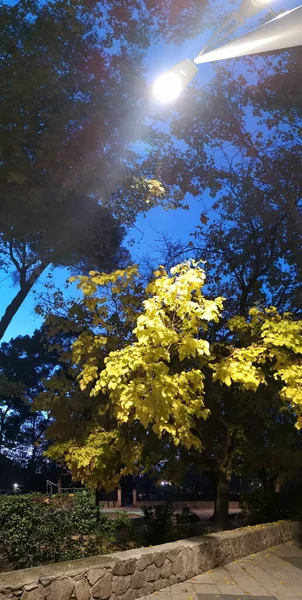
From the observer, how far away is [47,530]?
6266 millimetres

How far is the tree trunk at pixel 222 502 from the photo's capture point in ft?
32.2

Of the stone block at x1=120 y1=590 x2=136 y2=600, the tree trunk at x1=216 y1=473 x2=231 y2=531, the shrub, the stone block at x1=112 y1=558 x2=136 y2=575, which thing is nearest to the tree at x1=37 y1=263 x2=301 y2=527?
the stone block at x1=112 y1=558 x2=136 y2=575

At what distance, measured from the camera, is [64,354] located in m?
7.49

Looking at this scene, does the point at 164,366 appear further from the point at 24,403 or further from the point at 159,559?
the point at 24,403

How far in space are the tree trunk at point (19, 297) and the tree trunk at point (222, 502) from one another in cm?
817

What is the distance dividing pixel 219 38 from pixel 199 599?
561cm

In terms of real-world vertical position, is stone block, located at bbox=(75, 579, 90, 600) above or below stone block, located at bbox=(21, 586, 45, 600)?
below

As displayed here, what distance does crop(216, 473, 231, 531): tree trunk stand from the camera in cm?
980

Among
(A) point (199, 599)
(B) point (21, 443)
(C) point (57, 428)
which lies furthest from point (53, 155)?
(B) point (21, 443)

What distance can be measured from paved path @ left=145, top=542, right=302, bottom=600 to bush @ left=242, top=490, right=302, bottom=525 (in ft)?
15.0

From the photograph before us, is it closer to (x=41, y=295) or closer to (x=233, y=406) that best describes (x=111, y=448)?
(x=233, y=406)

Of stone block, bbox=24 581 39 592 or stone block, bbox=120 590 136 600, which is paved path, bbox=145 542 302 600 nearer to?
stone block, bbox=120 590 136 600

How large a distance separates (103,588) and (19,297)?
1086 cm

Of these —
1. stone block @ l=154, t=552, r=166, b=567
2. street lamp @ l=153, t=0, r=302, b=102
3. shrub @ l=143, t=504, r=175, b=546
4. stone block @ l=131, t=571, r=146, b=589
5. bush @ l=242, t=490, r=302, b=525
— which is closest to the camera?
street lamp @ l=153, t=0, r=302, b=102
